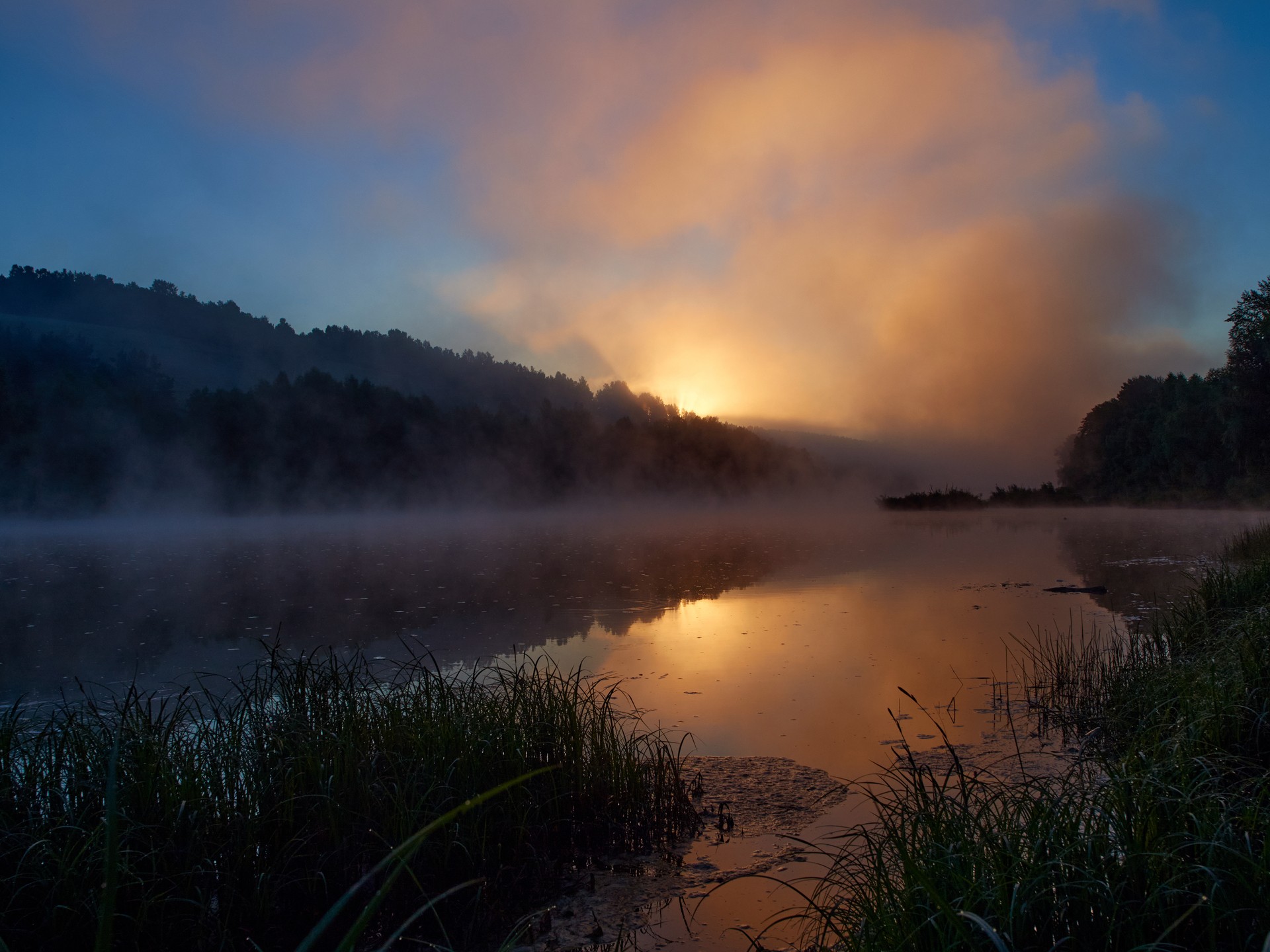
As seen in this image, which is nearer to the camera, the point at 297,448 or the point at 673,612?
the point at 673,612

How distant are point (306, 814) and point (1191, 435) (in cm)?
5185

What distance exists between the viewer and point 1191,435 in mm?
43719

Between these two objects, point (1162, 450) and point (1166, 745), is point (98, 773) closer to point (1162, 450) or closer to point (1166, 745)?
point (1166, 745)

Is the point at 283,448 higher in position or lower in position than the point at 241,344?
lower

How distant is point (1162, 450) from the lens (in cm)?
5016

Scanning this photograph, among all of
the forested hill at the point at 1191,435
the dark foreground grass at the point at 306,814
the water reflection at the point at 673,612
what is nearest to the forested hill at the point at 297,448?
the water reflection at the point at 673,612

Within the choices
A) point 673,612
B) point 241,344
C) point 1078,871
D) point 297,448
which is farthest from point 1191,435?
point 241,344

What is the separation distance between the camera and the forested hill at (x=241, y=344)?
107 meters

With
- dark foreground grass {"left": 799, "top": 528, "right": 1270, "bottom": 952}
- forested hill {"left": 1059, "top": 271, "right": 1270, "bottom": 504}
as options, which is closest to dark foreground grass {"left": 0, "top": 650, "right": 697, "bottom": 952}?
dark foreground grass {"left": 799, "top": 528, "right": 1270, "bottom": 952}

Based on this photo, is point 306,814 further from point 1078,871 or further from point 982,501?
point 982,501

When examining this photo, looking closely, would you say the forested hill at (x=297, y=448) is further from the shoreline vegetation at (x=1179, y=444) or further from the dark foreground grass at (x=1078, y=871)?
the dark foreground grass at (x=1078, y=871)

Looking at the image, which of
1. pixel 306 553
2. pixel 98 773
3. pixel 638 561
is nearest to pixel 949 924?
pixel 98 773

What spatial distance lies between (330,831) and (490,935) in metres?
0.89

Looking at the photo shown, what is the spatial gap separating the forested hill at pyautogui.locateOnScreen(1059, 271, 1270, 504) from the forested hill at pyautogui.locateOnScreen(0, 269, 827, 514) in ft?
120
